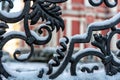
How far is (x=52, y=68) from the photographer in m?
1.61

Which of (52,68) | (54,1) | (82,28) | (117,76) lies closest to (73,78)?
(52,68)

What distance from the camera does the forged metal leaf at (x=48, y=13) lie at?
1.63 meters

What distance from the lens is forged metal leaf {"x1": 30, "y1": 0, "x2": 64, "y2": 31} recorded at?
1630 millimetres

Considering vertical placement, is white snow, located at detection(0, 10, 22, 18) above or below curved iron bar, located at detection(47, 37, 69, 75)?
above

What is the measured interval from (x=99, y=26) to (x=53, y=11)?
208 mm

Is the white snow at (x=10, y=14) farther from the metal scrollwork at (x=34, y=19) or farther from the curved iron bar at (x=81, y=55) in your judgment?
the curved iron bar at (x=81, y=55)

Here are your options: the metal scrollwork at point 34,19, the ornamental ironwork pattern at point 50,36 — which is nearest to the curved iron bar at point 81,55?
the ornamental ironwork pattern at point 50,36

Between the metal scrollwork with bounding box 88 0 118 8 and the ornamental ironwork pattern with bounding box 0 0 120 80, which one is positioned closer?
the ornamental ironwork pattern with bounding box 0 0 120 80

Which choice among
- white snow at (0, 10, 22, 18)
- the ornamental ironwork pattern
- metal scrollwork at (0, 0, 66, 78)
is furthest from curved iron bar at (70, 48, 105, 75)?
white snow at (0, 10, 22, 18)

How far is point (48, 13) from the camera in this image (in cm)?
164

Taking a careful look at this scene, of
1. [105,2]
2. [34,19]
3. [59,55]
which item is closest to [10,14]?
[34,19]

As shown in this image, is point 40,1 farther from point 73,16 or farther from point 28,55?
point 73,16

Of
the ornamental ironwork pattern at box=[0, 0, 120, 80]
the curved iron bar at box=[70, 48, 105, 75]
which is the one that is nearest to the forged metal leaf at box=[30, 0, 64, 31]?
the ornamental ironwork pattern at box=[0, 0, 120, 80]

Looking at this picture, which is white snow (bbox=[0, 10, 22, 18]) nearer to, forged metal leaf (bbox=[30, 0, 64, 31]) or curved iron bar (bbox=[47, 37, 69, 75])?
forged metal leaf (bbox=[30, 0, 64, 31])
